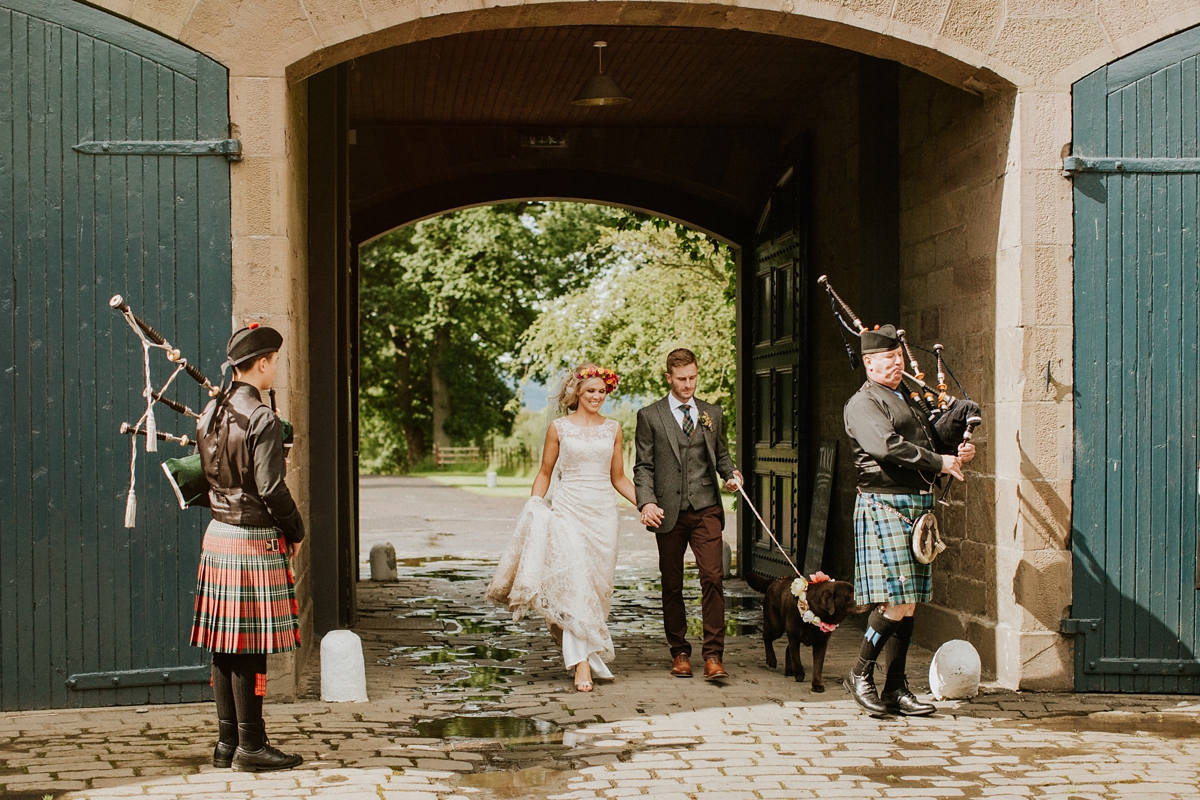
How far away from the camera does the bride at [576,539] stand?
7027 millimetres

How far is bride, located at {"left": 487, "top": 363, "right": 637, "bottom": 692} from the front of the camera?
7.03 metres

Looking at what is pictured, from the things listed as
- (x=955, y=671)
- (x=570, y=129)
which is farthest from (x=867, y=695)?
(x=570, y=129)

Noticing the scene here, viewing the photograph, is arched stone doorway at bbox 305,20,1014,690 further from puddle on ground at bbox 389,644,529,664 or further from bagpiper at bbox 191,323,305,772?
bagpiper at bbox 191,323,305,772

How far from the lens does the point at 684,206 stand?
13.0 metres

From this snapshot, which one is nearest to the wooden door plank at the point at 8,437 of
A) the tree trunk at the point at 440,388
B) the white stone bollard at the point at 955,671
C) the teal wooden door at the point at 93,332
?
the teal wooden door at the point at 93,332

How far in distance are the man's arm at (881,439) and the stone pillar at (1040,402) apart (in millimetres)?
1129

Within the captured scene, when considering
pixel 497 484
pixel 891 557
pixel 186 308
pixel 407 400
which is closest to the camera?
pixel 891 557

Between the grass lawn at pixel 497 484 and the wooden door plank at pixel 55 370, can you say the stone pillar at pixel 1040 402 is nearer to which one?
the wooden door plank at pixel 55 370

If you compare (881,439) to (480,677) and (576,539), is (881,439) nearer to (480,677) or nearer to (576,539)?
(576,539)

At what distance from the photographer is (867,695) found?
20.8ft

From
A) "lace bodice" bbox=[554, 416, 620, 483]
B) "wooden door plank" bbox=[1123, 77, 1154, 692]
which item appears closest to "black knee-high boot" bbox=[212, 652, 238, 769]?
"lace bodice" bbox=[554, 416, 620, 483]

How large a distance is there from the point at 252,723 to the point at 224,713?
13cm

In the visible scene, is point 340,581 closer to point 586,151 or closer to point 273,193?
point 273,193

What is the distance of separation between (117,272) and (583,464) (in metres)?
2.66
